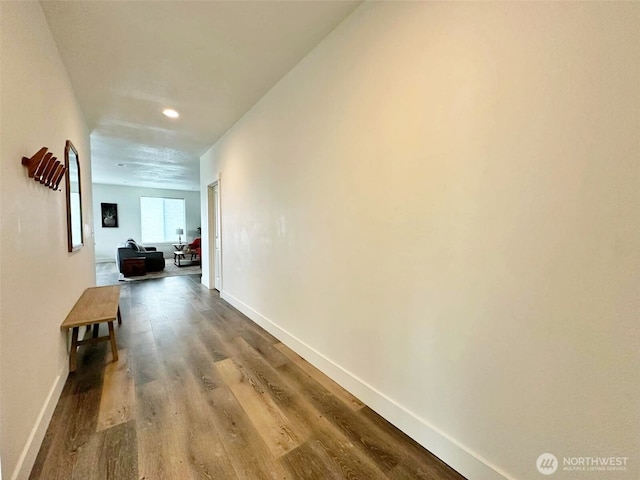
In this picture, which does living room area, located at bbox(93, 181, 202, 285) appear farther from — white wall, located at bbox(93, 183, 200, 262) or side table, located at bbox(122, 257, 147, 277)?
side table, located at bbox(122, 257, 147, 277)

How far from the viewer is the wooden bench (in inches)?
83.6

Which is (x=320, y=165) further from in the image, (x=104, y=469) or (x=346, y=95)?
(x=104, y=469)

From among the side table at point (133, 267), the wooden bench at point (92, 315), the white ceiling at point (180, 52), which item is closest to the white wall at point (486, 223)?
the white ceiling at point (180, 52)

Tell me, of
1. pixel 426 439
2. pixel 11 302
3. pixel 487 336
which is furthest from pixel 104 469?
pixel 487 336

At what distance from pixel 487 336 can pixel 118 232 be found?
435 inches

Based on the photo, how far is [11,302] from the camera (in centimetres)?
118

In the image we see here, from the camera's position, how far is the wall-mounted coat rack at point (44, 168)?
1406 mm

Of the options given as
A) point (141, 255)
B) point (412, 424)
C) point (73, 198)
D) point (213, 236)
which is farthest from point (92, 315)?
point (141, 255)

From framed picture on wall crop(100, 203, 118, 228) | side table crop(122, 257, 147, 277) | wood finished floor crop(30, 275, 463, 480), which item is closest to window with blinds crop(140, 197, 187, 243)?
framed picture on wall crop(100, 203, 118, 228)

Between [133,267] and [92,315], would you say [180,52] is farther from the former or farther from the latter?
[133,267]

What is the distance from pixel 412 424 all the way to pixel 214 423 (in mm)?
1203

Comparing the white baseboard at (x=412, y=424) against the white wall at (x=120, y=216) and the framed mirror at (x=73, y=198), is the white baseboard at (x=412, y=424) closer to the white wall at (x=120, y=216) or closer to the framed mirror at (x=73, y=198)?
the framed mirror at (x=73, y=198)

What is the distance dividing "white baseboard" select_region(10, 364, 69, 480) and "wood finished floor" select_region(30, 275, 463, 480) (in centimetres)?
5

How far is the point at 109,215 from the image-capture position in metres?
8.88
